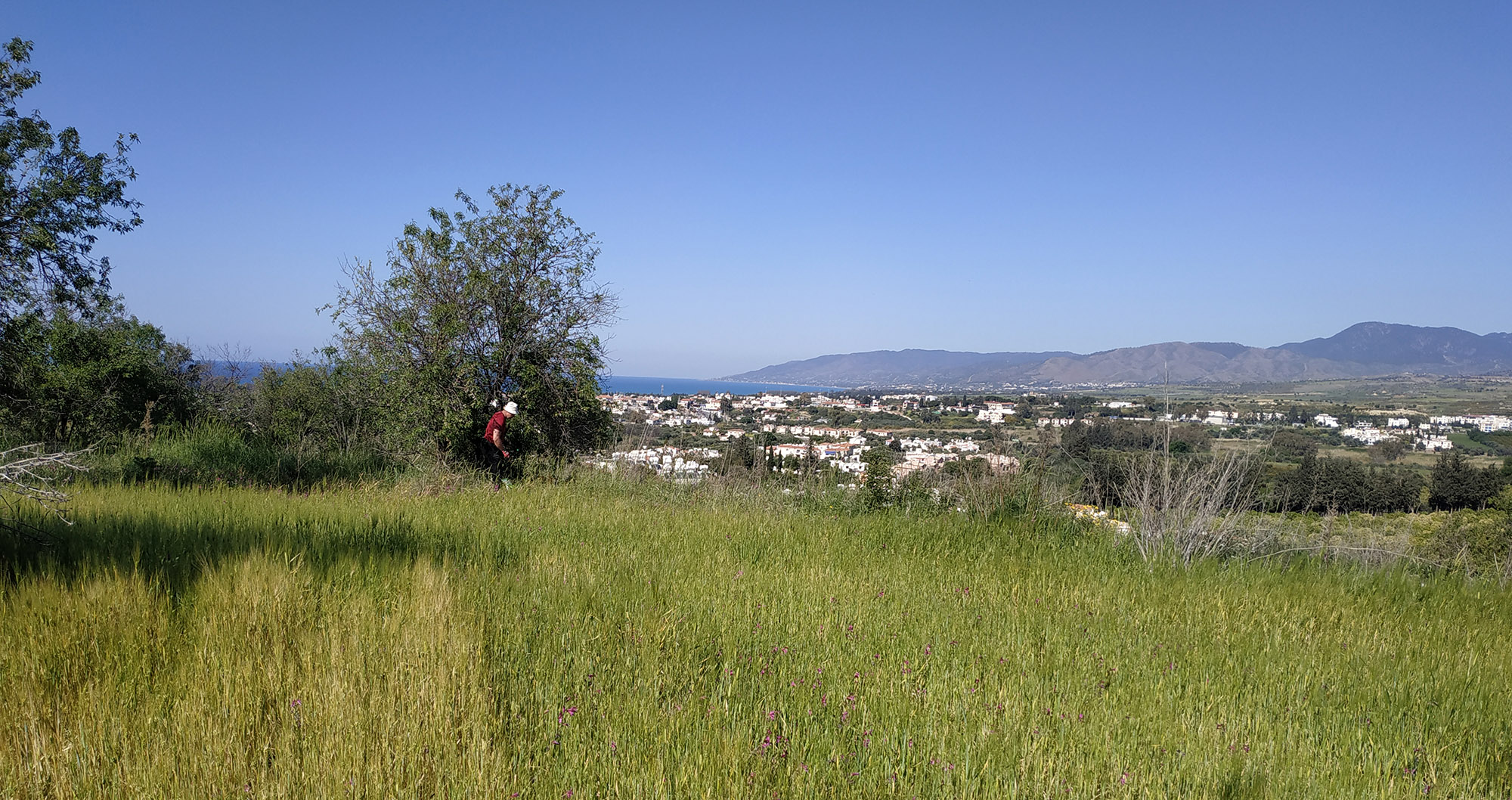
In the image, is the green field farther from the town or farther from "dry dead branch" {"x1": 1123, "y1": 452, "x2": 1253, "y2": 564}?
the town

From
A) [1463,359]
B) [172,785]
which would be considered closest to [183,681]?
[172,785]

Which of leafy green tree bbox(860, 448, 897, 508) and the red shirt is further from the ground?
the red shirt

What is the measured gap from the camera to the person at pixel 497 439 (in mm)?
9609

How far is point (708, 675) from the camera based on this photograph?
3295 millimetres

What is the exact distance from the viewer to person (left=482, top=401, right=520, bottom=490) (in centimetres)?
961

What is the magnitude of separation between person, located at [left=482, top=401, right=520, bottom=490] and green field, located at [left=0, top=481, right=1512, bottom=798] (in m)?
3.98

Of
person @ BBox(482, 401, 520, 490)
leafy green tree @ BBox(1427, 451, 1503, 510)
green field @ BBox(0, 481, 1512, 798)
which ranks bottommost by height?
leafy green tree @ BBox(1427, 451, 1503, 510)

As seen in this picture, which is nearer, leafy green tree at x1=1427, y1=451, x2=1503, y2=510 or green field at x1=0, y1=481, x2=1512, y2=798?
green field at x1=0, y1=481, x2=1512, y2=798

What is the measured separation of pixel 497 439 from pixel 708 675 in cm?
715

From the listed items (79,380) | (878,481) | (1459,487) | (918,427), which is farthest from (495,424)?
(1459,487)

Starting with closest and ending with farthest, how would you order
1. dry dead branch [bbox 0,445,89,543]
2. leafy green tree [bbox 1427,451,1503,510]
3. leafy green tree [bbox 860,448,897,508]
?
dry dead branch [bbox 0,445,89,543] < leafy green tree [bbox 860,448,897,508] < leafy green tree [bbox 1427,451,1503,510]

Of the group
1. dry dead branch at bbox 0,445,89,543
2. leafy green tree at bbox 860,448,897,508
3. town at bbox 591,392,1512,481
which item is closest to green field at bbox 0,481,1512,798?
dry dead branch at bbox 0,445,89,543

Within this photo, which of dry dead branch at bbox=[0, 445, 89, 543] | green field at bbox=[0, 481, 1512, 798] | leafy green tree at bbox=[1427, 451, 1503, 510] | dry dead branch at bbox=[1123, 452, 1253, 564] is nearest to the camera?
green field at bbox=[0, 481, 1512, 798]

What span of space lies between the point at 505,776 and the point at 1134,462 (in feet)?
23.8
